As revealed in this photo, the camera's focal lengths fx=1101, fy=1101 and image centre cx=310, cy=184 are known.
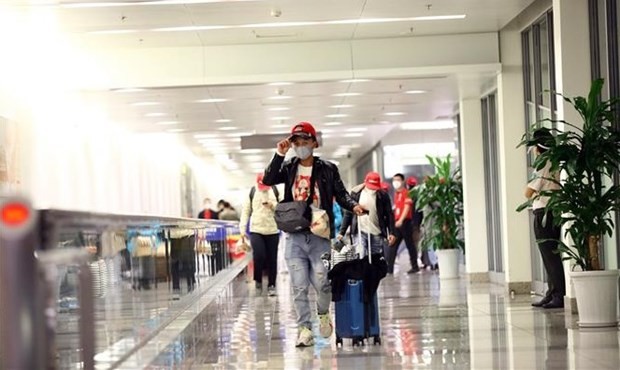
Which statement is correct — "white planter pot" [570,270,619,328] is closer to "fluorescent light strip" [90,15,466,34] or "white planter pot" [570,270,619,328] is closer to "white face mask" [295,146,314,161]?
"white face mask" [295,146,314,161]

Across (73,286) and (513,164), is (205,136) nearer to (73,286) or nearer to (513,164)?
(513,164)

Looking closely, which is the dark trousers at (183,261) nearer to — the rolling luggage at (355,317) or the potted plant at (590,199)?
the rolling luggage at (355,317)

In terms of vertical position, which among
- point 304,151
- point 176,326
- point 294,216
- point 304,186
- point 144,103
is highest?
point 144,103

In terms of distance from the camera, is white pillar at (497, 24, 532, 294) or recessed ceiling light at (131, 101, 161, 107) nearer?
white pillar at (497, 24, 532, 294)

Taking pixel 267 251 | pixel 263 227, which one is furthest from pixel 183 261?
pixel 267 251

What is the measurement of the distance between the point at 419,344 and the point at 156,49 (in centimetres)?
784

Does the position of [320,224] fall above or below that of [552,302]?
above

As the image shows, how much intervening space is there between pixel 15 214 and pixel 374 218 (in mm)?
11140

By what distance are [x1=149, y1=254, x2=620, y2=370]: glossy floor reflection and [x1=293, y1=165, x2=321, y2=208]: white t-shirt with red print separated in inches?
46.1

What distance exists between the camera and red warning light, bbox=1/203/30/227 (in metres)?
3.05

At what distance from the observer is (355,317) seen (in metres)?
8.62

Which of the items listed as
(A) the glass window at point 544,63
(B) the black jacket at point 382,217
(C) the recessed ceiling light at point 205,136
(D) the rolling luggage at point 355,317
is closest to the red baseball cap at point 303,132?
(D) the rolling luggage at point 355,317

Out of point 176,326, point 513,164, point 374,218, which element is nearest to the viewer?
point 176,326

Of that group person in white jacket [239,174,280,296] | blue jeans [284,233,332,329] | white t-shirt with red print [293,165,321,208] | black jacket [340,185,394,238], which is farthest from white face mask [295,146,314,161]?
person in white jacket [239,174,280,296]
